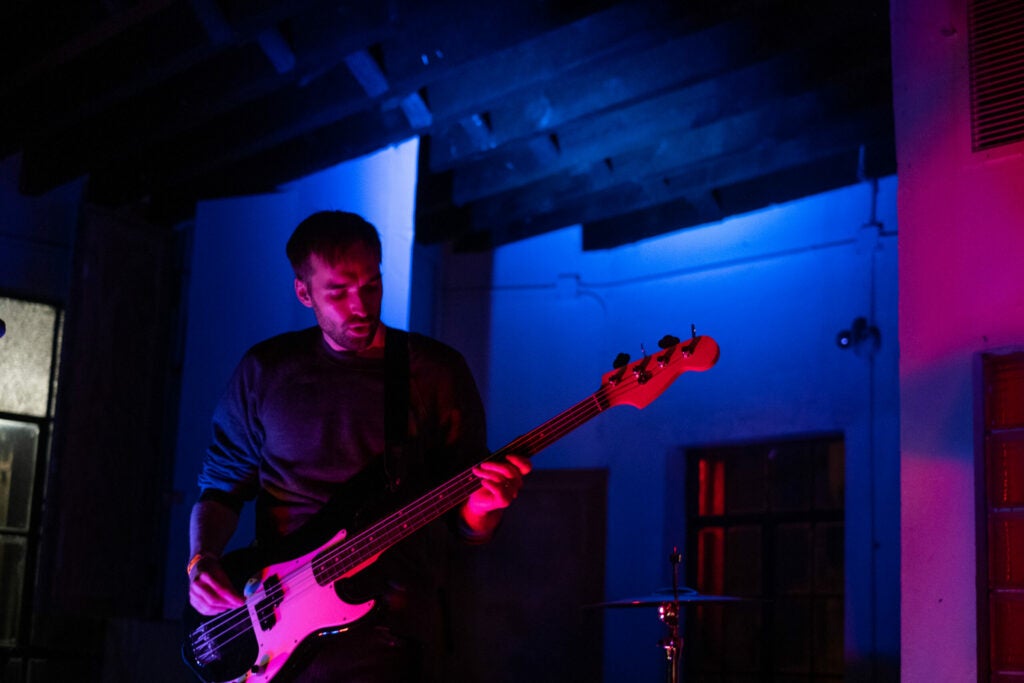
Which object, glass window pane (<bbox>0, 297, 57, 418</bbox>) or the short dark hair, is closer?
the short dark hair

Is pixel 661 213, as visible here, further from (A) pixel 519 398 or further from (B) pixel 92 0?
(B) pixel 92 0

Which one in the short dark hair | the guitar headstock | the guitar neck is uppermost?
the short dark hair

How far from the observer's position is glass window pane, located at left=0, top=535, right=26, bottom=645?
665 cm

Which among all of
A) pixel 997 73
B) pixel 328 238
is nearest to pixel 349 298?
pixel 328 238

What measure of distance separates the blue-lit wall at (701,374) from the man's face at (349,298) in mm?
4567

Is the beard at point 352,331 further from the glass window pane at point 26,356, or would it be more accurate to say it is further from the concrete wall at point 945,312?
the glass window pane at point 26,356

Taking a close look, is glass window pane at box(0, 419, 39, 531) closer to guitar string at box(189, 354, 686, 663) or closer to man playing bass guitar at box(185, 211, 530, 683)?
man playing bass guitar at box(185, 211, 530, 683)

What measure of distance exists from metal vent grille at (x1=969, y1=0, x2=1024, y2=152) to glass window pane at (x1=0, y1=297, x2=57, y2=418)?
16.5 feet

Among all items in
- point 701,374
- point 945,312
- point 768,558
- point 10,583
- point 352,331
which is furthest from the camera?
point 701,374

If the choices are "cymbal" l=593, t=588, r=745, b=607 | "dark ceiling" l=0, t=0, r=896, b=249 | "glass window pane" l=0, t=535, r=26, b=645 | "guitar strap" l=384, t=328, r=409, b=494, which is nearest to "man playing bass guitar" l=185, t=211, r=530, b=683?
"guitar strap" l=384, t=328, r=409, b=494

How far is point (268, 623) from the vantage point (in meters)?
3.23

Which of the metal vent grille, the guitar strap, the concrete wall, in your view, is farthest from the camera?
the metal vent grille

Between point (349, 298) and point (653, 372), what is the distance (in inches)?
34.9

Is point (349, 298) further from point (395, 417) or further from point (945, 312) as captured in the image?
point (945, 312)
